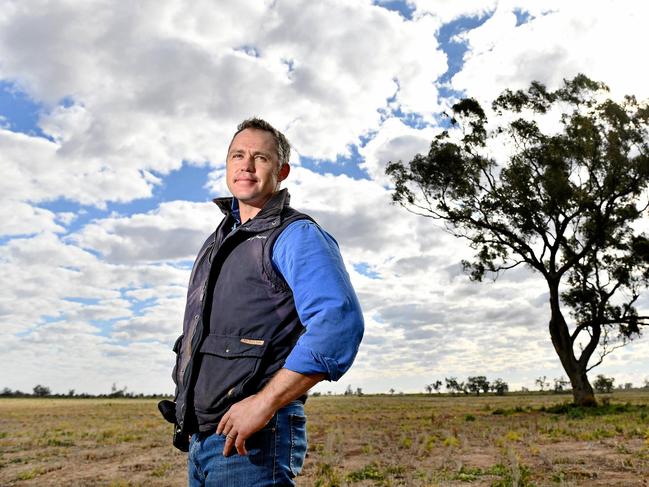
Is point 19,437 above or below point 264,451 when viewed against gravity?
below

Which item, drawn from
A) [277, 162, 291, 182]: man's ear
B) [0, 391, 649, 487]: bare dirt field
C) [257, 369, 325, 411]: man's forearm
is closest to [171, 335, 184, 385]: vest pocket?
[257, 369, 325, 411]: man's forearm

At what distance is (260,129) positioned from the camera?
2.73 metres

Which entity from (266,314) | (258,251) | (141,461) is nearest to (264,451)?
(266,314)

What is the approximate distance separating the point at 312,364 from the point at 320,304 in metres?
0.20

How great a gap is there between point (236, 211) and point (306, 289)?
88cm

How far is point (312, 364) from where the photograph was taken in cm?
193

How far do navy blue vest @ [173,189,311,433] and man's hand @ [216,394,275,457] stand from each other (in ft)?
0.24

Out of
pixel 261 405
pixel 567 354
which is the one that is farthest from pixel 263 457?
pixel 567 354

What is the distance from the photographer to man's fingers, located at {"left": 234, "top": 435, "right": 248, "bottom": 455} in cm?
202

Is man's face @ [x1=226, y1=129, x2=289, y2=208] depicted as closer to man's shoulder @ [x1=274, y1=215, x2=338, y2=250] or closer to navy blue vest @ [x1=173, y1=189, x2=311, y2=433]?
navy blue vest @ [x1=173, y1=189, x2=311, y2=433]

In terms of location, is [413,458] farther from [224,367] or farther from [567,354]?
[567,354]

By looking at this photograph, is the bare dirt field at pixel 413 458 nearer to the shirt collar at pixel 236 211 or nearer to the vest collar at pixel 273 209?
the shirt collar at pixel 236 211

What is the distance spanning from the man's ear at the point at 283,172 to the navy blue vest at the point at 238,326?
29 centimetres

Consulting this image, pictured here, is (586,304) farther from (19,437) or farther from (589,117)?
(19,437)
